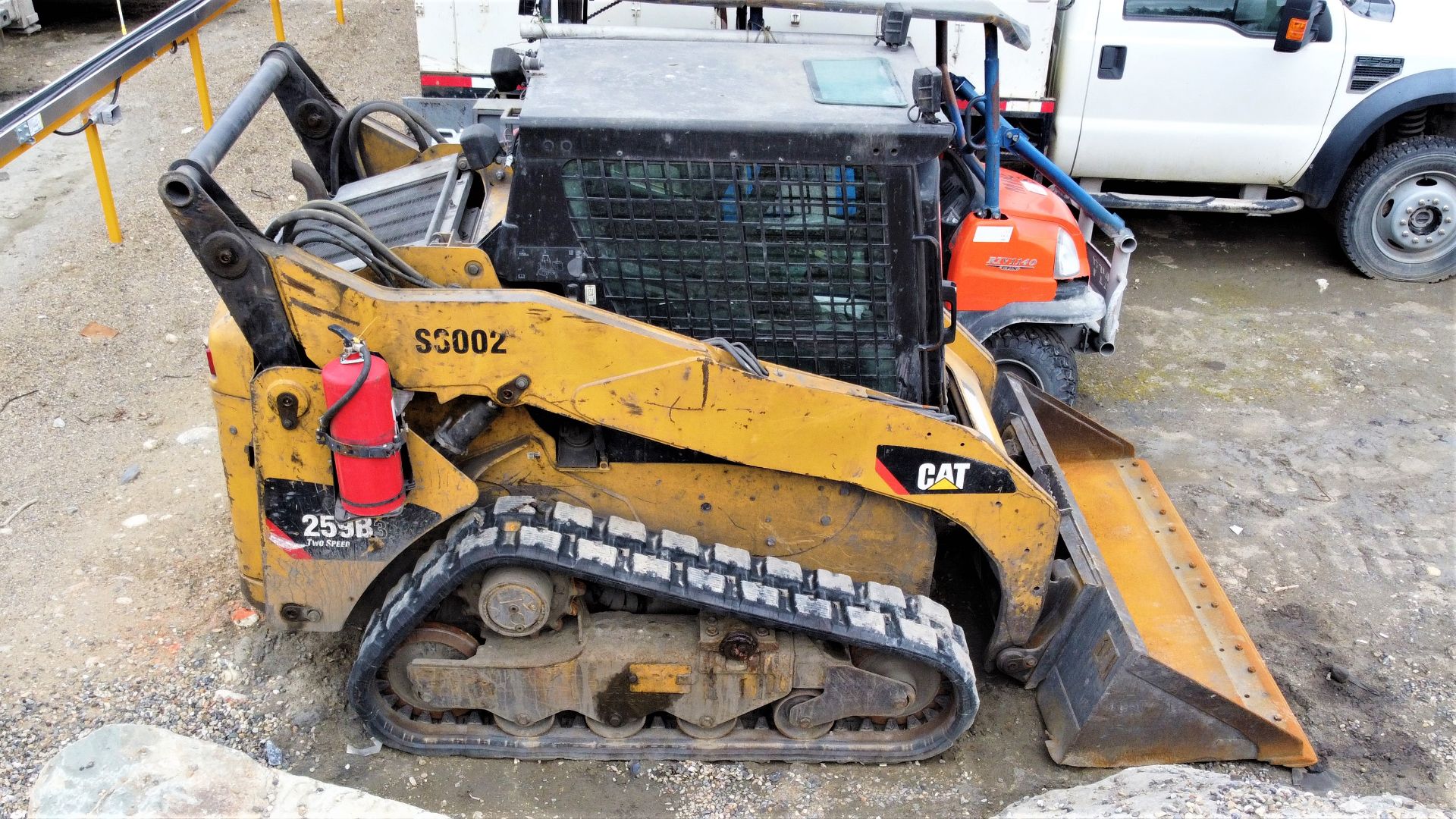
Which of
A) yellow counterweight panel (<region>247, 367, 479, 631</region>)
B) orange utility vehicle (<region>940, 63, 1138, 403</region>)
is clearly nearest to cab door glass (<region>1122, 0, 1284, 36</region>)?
→ orange utility vehicle (<region>940, 63, 1138, 403</region>)

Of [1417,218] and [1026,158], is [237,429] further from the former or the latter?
[1417,218]

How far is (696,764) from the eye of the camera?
418 centimetres

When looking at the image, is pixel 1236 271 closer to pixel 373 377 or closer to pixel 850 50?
pixel 850 50

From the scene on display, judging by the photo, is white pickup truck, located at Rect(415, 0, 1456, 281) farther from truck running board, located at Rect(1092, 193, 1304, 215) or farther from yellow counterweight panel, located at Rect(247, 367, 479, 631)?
yellow counterweight panel, located at Rect(247, 367, 479, 631)

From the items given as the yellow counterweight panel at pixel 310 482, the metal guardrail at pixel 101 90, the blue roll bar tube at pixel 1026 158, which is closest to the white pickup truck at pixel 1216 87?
the blue roll bar tube at pixel 1026 158

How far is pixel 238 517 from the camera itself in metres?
3.98

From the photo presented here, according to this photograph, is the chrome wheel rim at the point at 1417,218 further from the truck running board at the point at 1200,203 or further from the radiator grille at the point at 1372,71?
the radiator grille at the point at 1372,71

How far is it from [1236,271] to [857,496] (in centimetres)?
577

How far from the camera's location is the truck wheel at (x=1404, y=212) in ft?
26.5

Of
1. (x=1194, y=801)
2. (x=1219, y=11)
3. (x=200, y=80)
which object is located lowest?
(x=1194, y=801)

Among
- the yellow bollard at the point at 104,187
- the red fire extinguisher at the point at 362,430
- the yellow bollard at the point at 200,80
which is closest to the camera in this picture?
the red fire extinguisher at the point at 362,430

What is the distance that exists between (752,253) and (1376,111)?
19.8ft

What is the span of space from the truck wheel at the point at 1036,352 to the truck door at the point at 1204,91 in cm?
251

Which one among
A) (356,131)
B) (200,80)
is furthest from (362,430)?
(200,80)
